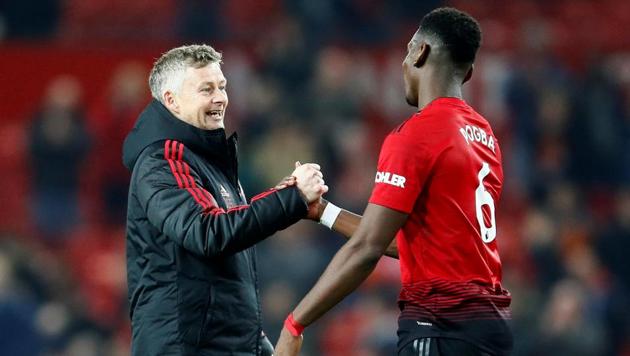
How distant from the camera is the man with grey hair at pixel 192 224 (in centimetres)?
399

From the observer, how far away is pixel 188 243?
3945mm

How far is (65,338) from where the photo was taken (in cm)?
888

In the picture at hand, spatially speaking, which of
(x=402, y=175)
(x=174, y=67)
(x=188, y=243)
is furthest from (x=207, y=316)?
(x=174, y=67)

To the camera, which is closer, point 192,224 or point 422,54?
point 192,224

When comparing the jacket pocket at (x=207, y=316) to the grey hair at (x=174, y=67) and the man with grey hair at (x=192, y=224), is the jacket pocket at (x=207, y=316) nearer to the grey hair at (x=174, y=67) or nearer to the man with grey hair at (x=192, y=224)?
the man with grey hair at (x=192, y=224)

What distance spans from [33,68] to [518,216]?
4840 millimetres

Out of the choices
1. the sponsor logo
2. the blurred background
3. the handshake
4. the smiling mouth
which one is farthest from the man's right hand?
the blurred background

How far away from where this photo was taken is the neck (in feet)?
13.2

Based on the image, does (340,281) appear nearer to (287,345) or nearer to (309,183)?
(287,345)

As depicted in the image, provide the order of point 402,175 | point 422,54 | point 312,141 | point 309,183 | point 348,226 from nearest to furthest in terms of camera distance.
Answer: point 402,175
point 422,54
point 309,183
point 348,226
point 312,141

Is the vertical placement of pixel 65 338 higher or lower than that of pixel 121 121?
lower

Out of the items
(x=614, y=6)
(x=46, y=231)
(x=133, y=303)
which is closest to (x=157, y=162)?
(x=133, y=303)

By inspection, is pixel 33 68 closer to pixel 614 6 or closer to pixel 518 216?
pixel 518 216

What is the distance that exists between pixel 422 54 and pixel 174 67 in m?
0.99
